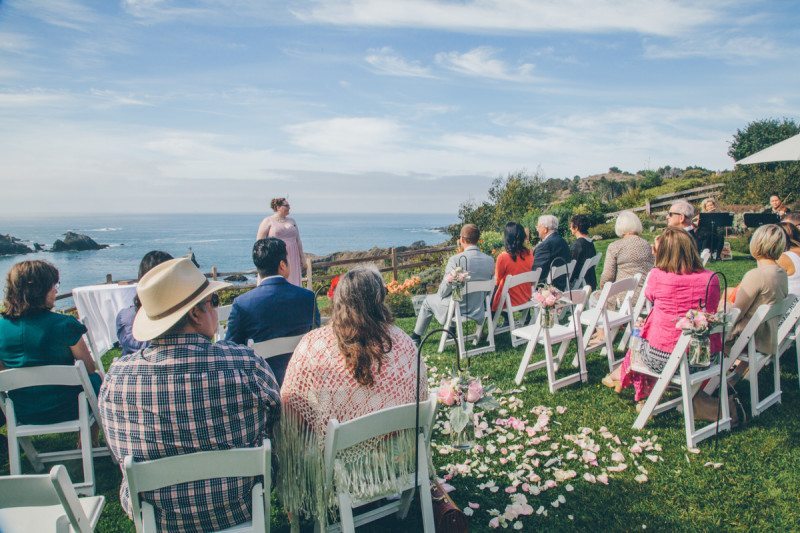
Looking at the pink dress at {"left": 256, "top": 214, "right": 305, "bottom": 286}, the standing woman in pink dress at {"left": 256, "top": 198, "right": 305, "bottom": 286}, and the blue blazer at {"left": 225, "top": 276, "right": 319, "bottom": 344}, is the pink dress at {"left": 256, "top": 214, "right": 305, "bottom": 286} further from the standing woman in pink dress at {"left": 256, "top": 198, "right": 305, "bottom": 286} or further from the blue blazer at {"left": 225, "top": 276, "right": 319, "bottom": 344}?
the blue blazer at {"left": 225, "top": 276, "right": 319, "bottom": 344}

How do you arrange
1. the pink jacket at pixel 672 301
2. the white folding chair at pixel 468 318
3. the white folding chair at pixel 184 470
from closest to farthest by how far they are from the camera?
the white folding chair at pixel 184 470
the pink jacket at pixel 672 301
the white folding chair at pixel 468 318

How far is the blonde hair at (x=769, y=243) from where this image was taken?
163 inches

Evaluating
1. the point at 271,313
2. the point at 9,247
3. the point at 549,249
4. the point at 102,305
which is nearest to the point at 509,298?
the point at 549,249

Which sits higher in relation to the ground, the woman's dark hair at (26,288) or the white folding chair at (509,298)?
the woman's dark hair at (26,288)

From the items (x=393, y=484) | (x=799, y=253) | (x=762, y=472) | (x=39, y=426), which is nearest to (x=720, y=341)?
(x=762, y=472)

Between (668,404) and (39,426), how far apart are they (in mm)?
4851

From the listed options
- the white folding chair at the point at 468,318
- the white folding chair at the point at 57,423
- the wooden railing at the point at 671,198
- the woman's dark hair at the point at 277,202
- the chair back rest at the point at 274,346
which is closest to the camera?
the white folding chair at the point at 57,423

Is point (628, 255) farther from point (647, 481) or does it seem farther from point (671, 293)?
point (647, 481)

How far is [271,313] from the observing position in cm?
352

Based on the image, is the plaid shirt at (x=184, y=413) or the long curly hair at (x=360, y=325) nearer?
the plaid shirt at (x=184, y=413)

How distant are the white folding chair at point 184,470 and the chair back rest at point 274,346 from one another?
130cm

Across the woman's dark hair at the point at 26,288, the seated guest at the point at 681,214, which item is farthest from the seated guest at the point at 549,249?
the woman's dark hair at the point at 26,288

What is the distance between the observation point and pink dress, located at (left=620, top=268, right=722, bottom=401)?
3736 mm

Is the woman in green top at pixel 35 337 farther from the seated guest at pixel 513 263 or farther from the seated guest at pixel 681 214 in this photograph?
the seated guest at pixel 681 214
